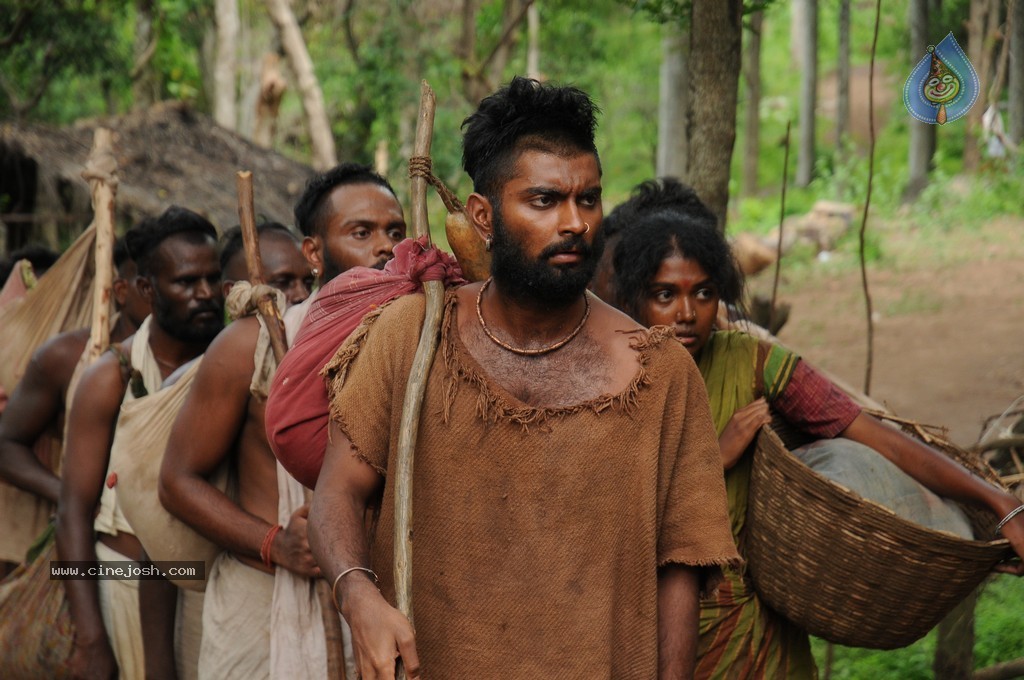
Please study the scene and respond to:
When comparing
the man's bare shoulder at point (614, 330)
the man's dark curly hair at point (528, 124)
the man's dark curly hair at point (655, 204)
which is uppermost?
the man's dark curly hair at point (528, 124)

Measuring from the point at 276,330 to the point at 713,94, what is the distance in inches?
87.9

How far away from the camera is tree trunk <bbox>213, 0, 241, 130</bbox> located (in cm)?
1585

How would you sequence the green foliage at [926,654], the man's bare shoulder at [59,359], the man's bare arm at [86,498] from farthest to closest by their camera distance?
the green foliage at [926,654]
the man's bare shoulder at [59,359]
the man's bare arm at [86,498]

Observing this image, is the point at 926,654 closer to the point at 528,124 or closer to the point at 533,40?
the point at 528,124

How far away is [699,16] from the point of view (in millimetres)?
4461

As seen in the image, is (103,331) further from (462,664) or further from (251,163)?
(251,163)

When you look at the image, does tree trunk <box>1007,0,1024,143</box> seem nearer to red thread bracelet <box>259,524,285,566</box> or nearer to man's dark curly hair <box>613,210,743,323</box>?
man's dark curly hair <box>613,210,743,323</box>

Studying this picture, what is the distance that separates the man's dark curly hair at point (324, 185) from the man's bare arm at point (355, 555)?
1.47 m

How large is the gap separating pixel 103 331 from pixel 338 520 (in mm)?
2363

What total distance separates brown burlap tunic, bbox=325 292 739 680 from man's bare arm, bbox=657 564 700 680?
27mm

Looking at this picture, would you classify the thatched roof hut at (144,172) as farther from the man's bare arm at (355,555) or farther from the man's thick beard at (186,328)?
the man's bare arm at (355,555)

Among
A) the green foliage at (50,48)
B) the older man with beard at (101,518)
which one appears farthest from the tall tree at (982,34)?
the green foliage at (50,48)

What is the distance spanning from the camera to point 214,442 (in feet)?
10.3

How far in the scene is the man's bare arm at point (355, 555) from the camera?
2.10 m
